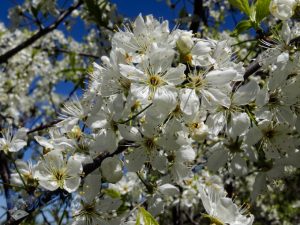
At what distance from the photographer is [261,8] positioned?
180 cm

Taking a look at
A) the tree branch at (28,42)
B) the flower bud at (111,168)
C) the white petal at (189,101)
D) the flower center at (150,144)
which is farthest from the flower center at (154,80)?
the tree branch at (28,42)

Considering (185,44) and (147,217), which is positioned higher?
(185,44)

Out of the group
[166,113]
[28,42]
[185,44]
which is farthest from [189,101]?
[28,42]

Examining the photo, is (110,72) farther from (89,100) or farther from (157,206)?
(157,206)

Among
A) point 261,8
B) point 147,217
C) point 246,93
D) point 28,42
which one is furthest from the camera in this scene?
point 28,42

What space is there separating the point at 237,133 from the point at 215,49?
369 millimetres

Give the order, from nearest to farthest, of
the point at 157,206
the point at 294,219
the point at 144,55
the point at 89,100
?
the point at 144,55
the point at 89,100
the point at 157,206
the point at 294,219

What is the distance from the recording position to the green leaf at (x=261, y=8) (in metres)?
1.79

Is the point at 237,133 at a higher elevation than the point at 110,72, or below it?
below

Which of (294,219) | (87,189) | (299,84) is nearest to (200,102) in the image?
(299,84)

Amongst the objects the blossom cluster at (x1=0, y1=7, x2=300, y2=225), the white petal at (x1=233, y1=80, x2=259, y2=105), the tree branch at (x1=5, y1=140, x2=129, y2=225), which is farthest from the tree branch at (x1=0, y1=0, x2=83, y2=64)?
the white petal at (x1=233, y1=80, x2=259, y2=105)

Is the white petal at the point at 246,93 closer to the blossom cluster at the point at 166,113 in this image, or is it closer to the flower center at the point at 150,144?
the blossom cluster at the point at 166,113

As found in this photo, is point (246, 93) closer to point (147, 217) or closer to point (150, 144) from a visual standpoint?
point (150, 144)

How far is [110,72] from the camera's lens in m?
1.69
